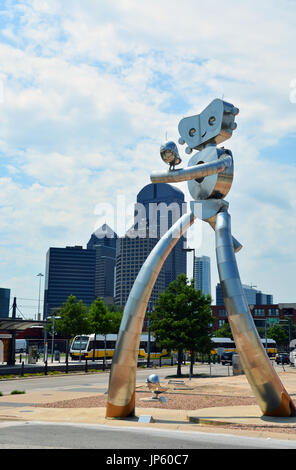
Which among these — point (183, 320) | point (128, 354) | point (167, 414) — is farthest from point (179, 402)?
point (183, 320)

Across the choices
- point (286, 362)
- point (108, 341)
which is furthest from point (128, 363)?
point (286, 362)

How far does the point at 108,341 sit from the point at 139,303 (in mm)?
42698

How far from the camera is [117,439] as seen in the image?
10570mm

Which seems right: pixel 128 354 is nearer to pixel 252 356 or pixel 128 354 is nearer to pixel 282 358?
pixel 252 356

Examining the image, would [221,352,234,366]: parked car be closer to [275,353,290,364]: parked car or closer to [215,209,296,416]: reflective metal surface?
[275,353,290,364]: parked car

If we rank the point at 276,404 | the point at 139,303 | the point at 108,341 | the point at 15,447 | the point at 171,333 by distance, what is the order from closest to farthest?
the point at 15,447, the point at 276,404, the point at 139,303, the point at 171,333, the point at 108,341

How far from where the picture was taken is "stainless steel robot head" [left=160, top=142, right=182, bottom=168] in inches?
591

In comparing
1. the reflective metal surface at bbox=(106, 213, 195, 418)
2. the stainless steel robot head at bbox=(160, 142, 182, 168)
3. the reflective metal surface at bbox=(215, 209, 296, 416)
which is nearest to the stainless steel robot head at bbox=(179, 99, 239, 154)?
the stainless steel robot head at bbox=(160, 142, 182, 168)

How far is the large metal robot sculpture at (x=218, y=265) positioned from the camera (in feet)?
42.5

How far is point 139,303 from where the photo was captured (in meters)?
13.9

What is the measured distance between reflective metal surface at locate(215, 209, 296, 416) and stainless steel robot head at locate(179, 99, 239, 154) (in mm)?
4440

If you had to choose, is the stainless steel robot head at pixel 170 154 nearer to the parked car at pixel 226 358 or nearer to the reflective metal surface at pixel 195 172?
the reflective metal surface at pixel 195 172
